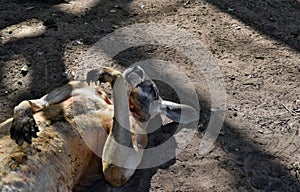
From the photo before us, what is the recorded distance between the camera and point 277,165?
3.83 m

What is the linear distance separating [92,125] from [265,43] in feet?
7.51

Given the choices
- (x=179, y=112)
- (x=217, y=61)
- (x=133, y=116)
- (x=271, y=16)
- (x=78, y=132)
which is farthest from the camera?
(x=271, y=16)

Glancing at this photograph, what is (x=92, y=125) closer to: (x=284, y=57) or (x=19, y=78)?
(x=19, y=78)

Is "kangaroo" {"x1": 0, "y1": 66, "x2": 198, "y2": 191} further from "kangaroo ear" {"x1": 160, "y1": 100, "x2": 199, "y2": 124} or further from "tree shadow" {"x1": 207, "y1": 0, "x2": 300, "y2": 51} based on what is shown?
"tree shadow" {"x1": 207, "y1": 0, "x2": 300, "y2": 51}

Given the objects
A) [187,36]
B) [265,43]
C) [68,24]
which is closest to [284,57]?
[265,43]

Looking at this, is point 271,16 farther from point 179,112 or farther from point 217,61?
point 179,112

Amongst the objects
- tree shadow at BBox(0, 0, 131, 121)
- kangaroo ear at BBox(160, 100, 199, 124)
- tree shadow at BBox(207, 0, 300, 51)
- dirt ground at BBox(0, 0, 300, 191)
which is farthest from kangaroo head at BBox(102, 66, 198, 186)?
tree shadow at BBox(207, 0, 300, 51)

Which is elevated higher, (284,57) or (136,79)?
(136,79)

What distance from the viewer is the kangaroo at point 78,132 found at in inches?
121

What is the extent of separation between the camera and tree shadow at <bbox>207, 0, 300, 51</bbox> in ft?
17.4

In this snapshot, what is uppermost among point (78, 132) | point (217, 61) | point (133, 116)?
point (78, 132)

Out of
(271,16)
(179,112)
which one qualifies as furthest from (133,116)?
(271,16)

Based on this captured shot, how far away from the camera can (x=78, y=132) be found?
3.47 metres

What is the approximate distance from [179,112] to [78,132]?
3.26 feet
